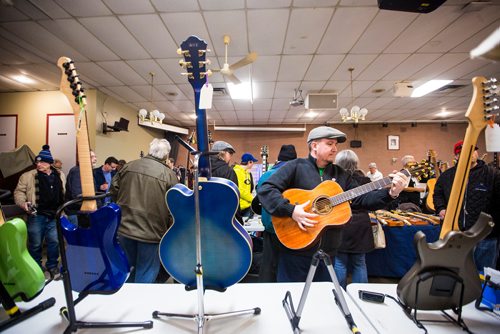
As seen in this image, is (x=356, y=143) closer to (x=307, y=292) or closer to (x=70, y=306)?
(x=307, y=292)

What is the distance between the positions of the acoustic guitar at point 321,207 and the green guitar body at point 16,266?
1.29m

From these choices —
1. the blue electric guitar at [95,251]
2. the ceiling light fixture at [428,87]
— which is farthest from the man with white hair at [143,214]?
the ceiling light fixture at [428,87]

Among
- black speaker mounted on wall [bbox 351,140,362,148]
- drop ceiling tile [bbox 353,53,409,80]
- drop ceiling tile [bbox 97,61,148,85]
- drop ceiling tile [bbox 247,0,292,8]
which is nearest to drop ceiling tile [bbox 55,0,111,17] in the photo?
drop ceiling tile [bbox 97,61,148,85]

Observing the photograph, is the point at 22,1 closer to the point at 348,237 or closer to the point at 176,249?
the point at 176,249

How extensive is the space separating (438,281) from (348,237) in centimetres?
144

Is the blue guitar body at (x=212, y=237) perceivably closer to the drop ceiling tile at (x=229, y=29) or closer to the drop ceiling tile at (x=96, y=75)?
the drop ceiling tile at (x=229, y=29)

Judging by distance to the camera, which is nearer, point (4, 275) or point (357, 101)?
point (4, 275)

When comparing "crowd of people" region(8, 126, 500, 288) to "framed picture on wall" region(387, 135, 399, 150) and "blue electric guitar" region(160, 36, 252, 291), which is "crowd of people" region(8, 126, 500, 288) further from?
"framed picture on wall" region(387, 135, 399, 150)

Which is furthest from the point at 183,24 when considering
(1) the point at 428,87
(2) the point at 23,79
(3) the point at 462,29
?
(1) the point at 428,87

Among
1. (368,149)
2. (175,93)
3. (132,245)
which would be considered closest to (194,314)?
(132,245)

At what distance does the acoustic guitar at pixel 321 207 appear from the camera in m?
1.49

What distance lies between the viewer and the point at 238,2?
2799 mm

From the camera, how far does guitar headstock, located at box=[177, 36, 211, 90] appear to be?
111cm

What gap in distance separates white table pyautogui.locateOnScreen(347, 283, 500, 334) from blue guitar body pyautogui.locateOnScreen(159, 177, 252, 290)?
0.60m
